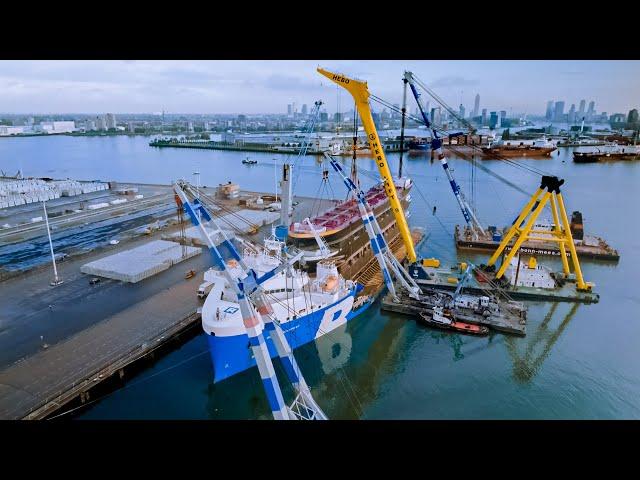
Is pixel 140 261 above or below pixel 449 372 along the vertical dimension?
above

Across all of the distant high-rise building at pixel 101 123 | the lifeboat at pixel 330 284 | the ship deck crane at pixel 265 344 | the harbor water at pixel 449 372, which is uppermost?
the distant high-rise building at pixel 101 123

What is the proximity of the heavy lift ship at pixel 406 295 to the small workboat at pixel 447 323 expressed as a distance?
0.13m

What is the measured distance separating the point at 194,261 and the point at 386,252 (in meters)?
6.09

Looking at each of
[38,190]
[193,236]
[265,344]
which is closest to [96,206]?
[38,190]

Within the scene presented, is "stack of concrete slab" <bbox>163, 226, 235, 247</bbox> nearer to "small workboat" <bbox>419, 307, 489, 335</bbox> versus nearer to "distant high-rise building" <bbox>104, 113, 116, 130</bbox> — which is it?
"small workboat" <bbox>419, 307, 489, 335</bbox>

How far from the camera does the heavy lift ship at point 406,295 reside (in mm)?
10505

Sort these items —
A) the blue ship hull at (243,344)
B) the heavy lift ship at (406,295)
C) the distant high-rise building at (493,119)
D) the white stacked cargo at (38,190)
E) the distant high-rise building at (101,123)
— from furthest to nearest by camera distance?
the distant high-rise building at (101,123) → the distant high-rise building at (493,119) → the white stacked cargo at (38,190) → the heavy lift ship at (406,295) → the blue ship hull at (243,344)

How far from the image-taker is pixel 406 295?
11562 mm

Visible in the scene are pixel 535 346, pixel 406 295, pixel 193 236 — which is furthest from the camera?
pixel 193 236

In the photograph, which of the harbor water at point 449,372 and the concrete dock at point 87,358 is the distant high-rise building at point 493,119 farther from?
the concrete dock at point 87,358

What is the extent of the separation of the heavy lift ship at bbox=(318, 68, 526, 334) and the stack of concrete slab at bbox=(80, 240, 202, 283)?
19.5 feet

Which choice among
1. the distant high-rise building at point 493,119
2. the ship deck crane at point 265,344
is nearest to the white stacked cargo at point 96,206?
the ship deck crane at point 265,344

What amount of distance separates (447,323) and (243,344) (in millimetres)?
5214

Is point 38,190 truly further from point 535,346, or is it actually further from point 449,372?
point 535,346
